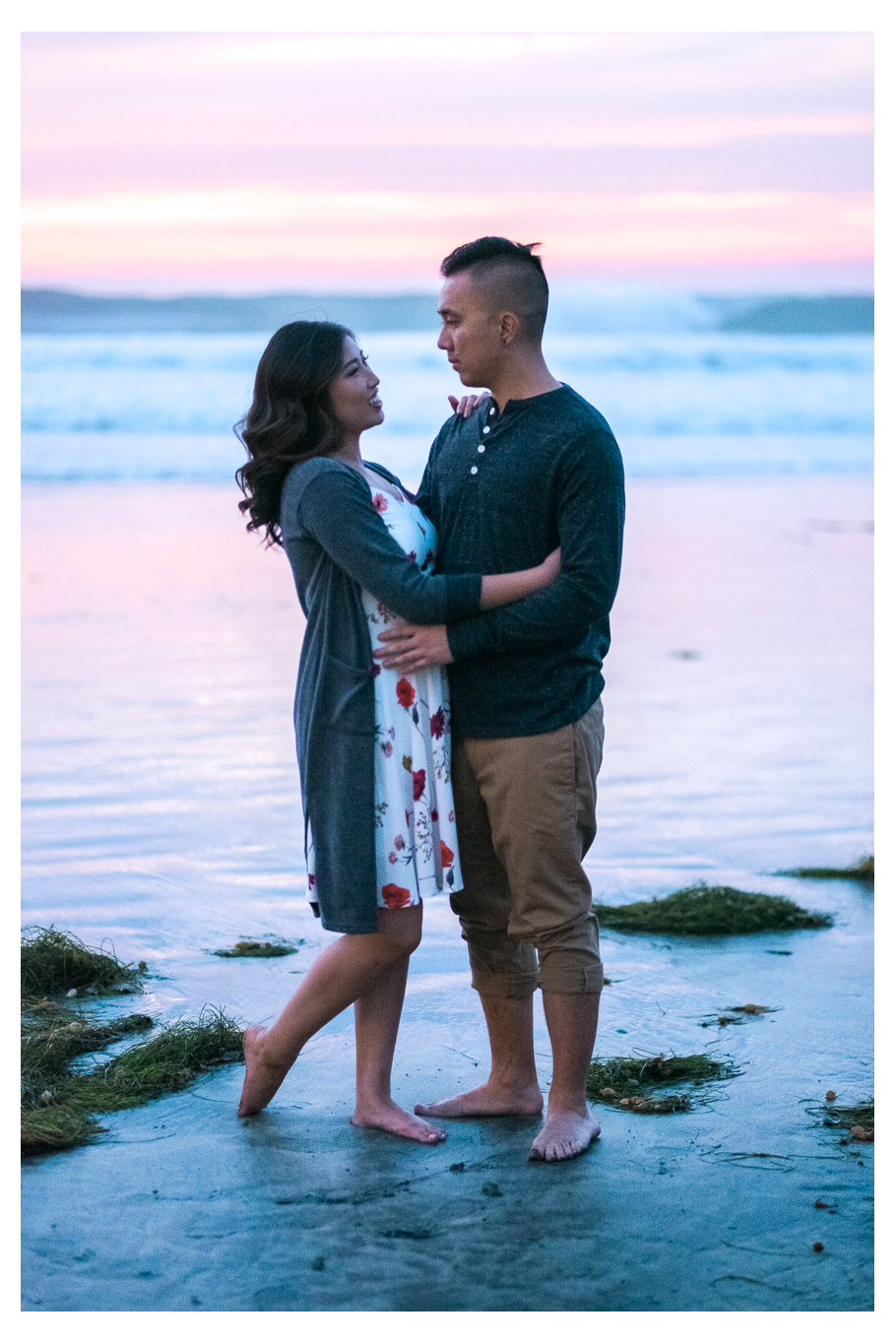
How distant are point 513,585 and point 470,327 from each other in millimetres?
633

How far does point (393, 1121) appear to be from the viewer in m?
3.64

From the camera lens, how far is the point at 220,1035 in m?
4.11

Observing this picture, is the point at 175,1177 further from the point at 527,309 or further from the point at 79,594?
the point at 79,594

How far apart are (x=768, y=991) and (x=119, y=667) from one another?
5.14 meters

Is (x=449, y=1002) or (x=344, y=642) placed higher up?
(x=344, y=642)

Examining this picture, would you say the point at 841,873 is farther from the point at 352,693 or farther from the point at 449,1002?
the point at 352,693

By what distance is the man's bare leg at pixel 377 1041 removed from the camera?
12.1ft

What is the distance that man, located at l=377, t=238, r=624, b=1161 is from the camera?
3.54 metres

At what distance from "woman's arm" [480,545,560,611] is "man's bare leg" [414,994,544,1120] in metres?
1.03

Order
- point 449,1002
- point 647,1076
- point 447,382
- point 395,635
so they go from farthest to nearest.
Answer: point 447,382
point 449,1002
point 647,1076
point 395,635

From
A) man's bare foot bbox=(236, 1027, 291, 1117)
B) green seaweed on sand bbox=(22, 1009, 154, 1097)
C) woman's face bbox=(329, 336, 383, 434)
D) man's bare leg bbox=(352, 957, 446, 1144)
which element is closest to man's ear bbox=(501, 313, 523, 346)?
woman's face bbox=(329, 336, 383, 434)

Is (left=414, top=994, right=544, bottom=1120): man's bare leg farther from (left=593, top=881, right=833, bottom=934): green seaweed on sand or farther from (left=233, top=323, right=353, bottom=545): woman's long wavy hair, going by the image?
(left=233, top=323, right=353, bottom=545): woman's long wavy hair

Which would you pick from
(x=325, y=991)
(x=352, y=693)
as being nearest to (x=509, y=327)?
(x=352, y=693)

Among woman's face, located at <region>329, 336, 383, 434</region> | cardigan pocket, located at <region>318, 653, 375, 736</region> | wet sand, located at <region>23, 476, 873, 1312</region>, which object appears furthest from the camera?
woman's face, located at <region>329, 336, 383, 434</region>
